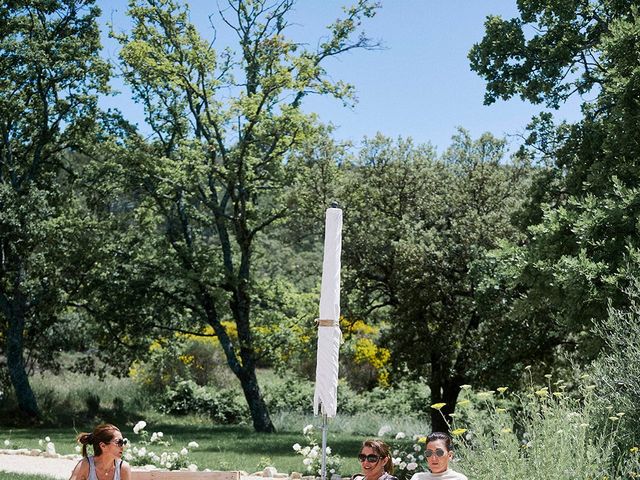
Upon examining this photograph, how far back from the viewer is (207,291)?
22.8 m

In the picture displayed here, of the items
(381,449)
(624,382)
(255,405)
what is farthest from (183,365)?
(381,449)

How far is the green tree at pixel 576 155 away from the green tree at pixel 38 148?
1233 cm

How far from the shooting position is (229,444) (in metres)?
17.5

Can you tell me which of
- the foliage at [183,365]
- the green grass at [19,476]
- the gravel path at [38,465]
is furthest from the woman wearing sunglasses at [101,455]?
the foliage at [183,365]

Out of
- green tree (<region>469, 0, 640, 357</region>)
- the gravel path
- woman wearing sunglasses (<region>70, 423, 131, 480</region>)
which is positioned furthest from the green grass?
green tree (<region>469, 0, 640, 357</region>)

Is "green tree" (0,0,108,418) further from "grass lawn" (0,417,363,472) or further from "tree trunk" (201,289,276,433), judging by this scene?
"tree trunk" (201,289,276,433)

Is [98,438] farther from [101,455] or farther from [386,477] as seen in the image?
[386,477]

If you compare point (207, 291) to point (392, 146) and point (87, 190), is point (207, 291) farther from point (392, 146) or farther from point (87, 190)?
point (392, 146)

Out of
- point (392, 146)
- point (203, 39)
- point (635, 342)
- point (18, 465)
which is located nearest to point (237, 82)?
point (203, 39)

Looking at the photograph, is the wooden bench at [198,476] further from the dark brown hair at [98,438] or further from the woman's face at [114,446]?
the dark brown hair at [98,438]

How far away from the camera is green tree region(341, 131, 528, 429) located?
19312 millimetres

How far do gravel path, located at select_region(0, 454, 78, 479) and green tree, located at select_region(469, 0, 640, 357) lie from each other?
762 cm

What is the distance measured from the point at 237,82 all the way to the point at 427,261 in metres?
7.54

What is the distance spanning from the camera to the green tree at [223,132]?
71.4 feet
